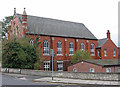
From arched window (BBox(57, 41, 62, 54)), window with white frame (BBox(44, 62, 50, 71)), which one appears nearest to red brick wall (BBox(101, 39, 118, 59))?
arched window (BBox(57, 41, 62, 54))

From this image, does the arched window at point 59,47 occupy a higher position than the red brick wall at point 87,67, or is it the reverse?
the arched window at point 59,47

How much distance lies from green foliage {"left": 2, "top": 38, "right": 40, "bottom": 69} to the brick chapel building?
21.5 ft

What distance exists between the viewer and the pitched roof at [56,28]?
4112cm

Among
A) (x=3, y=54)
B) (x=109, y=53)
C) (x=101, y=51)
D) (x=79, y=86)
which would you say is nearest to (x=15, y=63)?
Answer: (x=3, y=54)

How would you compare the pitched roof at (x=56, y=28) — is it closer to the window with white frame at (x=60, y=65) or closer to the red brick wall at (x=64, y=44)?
the red brick wall at (x=64, y=44)

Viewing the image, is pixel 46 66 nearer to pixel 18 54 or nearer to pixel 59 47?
pixel 59 47

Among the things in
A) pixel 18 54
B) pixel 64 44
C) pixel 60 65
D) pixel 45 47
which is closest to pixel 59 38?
pixel 64 44

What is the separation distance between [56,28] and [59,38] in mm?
3787

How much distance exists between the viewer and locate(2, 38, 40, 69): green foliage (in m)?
29.6

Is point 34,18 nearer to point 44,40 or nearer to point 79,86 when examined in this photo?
point 44,40

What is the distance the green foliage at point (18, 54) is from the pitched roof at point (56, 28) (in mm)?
7297

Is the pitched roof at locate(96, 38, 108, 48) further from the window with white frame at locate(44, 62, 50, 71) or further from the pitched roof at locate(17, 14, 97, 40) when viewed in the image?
the window with white frame at locate(44, 62, 50, 71)

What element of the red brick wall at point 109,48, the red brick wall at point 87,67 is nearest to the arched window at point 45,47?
the red brick wall at point 87,67

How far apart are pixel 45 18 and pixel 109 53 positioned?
71.8 ft
